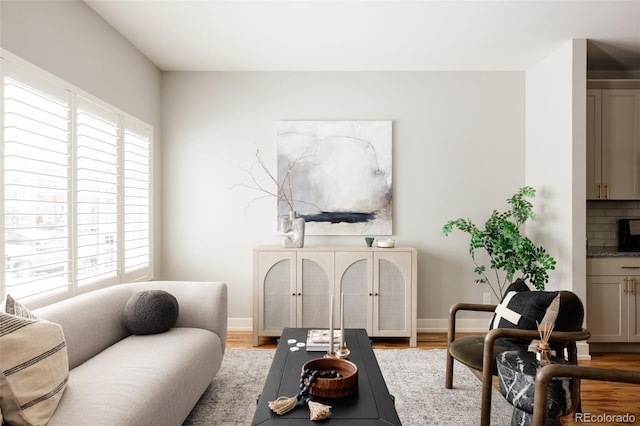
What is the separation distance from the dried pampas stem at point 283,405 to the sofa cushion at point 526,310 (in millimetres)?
1377

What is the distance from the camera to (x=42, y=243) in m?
2.30

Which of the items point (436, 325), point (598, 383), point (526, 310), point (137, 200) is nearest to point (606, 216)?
point (598, 383)

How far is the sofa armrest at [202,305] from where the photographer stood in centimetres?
260

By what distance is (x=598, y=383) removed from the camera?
2.82 metres

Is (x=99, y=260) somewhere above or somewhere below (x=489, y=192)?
below

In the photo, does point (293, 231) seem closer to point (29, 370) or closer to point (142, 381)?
point (142, 381)

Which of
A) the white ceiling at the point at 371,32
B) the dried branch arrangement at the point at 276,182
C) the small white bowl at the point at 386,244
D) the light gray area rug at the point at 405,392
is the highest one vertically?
the white ceiling at the point at 371,32

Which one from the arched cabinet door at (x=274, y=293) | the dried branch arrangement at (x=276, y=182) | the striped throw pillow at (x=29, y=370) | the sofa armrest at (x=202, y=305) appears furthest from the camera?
the dried branch arrangement at (x=276, y=182)

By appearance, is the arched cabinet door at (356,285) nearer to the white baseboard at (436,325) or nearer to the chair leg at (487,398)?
the white baseboard at (436,325)

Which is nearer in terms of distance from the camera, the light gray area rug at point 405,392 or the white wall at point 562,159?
the light gray area rug at point 405,392

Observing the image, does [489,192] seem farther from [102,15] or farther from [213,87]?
[102,15]

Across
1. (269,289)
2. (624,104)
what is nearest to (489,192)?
(624,104)

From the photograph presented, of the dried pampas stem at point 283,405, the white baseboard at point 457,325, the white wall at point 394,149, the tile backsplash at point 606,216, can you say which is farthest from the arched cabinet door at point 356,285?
the tile backsplash at point 606,216

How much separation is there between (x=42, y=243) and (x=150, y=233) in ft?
4.87
